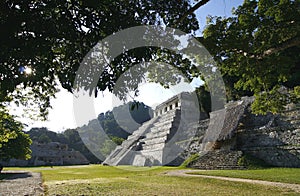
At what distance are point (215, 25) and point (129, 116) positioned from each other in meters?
58.6

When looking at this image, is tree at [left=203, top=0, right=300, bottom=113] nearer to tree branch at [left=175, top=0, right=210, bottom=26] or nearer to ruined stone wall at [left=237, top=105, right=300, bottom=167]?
tree branch at [left=175, top=0, right=210, bottom=26]

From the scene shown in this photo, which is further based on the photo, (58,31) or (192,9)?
(192,9)

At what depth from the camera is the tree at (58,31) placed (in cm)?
333

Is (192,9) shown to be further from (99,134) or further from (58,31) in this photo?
(99,134)

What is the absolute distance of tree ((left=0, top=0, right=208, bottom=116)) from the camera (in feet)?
10.9

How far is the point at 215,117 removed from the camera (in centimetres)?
2120

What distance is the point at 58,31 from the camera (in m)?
3.82

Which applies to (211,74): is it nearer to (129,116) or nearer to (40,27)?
(40,27)

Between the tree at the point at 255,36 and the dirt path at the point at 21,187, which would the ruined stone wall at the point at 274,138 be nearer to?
the tree at the point at 255,36

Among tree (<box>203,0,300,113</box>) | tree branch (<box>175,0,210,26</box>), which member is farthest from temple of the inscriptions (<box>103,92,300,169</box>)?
tree branch (<box>175,0,210,26</box>)

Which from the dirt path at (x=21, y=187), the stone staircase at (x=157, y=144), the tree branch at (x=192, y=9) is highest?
the tree branch at (x=192, y=9)

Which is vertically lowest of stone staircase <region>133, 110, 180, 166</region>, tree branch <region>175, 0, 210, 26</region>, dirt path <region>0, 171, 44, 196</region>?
dirt path <region>0, 171, 44, 196</region>

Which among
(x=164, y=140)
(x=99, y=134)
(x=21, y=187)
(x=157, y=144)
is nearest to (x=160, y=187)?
(x=21, y=187)

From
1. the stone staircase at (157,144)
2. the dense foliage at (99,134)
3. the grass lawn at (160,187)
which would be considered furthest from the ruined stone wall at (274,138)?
the dense foliage at (99,134)
